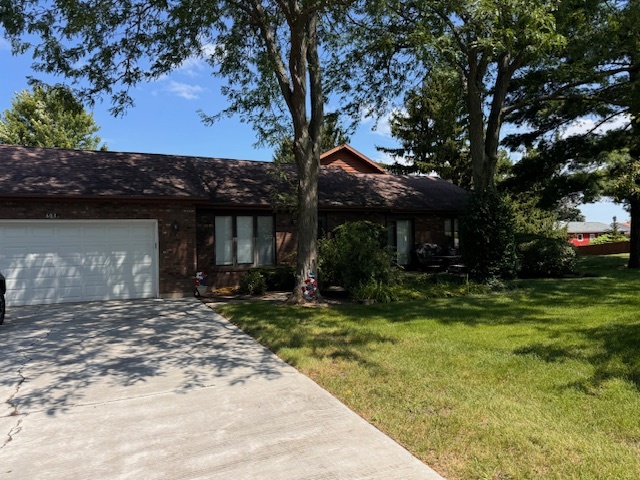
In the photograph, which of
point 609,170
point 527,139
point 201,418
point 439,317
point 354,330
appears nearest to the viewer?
point 201,418

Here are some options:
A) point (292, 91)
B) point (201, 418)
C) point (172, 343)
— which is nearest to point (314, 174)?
point (292, 91)

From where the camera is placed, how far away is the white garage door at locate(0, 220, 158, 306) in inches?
444

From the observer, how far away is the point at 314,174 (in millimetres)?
11047

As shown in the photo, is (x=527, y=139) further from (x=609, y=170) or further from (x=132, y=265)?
(x=132, y=265)

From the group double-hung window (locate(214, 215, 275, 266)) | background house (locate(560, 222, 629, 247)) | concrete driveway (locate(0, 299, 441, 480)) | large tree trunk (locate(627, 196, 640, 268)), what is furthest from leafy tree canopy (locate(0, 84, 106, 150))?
background house (locate(560, 222, 629, 247))

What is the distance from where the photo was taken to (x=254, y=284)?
1282 cm

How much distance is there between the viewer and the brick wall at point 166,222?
38.4ft

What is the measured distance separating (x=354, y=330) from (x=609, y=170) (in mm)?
13585

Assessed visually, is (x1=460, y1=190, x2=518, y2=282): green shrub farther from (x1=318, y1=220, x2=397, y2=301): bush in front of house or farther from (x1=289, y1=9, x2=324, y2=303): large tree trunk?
(x1=289, y1=9, x2=324, y2=303): large tree trunk

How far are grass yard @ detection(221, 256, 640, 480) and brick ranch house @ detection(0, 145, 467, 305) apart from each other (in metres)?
3.77

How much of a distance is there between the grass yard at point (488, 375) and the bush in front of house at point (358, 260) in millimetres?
1709

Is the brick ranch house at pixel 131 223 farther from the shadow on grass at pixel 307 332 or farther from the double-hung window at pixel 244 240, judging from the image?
the shadow on grass at pixel 307 332

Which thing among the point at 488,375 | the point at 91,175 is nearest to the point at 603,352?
the point at 488,375

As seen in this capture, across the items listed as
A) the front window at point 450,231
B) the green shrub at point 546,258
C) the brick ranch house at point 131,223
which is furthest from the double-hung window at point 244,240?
the green shrub at point 546,258
